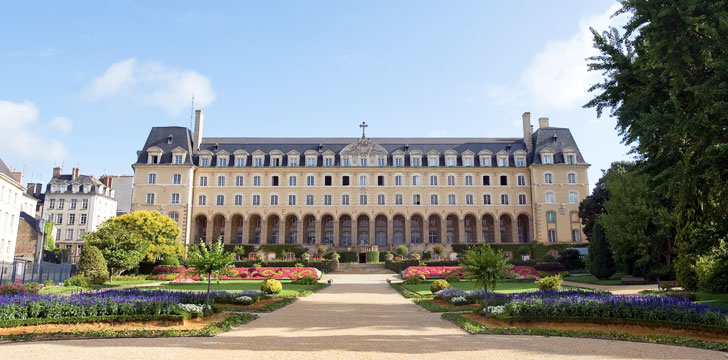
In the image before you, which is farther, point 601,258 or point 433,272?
point 433,272

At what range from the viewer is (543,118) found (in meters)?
56.7

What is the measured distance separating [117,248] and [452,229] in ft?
119

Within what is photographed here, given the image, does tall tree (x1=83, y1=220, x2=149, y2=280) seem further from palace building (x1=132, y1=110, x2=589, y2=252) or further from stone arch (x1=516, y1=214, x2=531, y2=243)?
stone arch (x1=516, y1=214, x2=531, y2=243)

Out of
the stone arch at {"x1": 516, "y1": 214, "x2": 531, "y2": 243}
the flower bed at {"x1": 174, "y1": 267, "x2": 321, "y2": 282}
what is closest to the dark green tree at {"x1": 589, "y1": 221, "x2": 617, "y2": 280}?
the flower bed at {"x1": 174, "y1": 267, "x2": 321, "y2": 282}

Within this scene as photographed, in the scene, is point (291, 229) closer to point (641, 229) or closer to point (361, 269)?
point (361, 269)

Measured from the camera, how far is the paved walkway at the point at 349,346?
848 cm

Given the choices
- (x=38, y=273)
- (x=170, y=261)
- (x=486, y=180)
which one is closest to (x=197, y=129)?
(x=170, y=261)

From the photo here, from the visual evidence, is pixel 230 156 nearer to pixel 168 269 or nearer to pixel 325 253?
pixel 325 253

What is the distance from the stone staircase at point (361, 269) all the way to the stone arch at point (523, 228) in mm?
19274

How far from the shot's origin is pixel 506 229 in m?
56.5

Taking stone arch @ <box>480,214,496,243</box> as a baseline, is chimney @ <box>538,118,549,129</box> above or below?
above

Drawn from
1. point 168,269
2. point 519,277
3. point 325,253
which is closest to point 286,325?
point 519,277

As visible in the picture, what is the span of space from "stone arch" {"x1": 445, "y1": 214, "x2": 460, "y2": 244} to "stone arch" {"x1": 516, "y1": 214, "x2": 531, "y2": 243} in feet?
22.0

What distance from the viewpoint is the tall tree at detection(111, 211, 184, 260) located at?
3909cm
